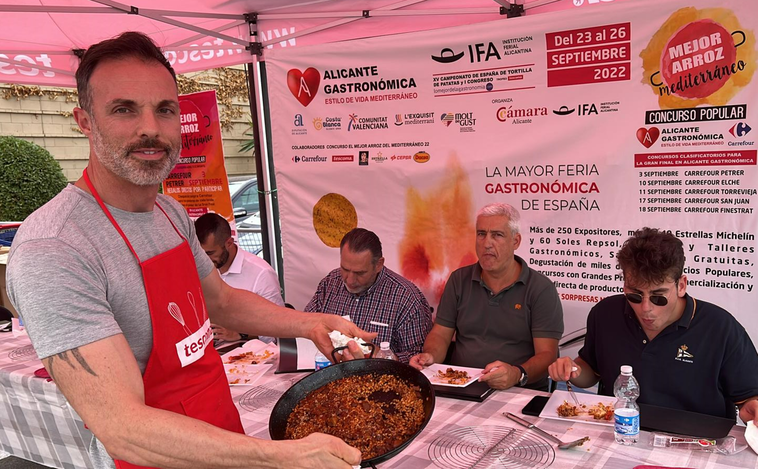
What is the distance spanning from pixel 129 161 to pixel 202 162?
458 centimetres

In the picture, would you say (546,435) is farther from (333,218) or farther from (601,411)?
(333,218)

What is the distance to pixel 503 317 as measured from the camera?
3.40 meters

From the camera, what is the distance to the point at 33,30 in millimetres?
5043

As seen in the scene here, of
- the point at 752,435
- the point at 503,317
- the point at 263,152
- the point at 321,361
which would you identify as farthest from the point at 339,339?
the point at 263,152

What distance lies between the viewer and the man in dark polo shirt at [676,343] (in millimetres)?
2404

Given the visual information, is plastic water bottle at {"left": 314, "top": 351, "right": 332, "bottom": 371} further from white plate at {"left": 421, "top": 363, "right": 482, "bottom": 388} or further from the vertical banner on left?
the vertical banner on left

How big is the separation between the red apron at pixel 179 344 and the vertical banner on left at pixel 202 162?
4104 mm

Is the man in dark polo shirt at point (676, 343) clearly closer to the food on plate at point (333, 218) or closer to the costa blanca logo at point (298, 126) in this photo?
the food on plate at point (333, 218)

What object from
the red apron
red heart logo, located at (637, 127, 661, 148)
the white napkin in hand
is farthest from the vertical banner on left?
the white napkin in hand

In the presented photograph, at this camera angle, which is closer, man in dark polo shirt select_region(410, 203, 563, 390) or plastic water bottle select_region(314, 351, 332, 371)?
plastic water bottle select_region(314, 351, 332, 371)

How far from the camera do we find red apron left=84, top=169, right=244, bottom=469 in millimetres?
1586

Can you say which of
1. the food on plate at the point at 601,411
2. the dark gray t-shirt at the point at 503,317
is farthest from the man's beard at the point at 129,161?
the dark gray t-shirt at the point at 503,317

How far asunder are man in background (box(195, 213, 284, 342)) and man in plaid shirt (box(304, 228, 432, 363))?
0.84 m

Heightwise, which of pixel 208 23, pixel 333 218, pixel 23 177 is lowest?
pixel 333 218
